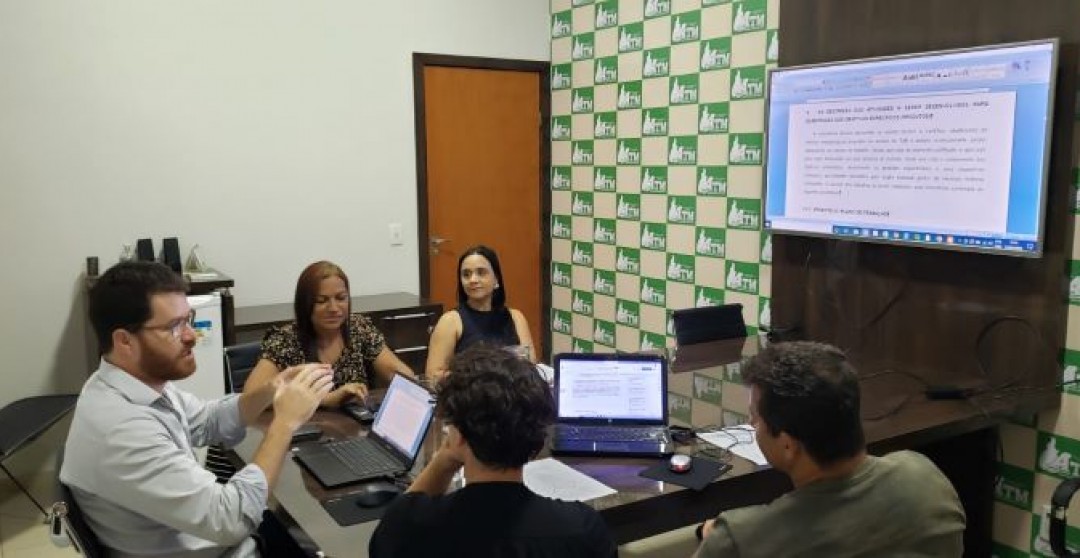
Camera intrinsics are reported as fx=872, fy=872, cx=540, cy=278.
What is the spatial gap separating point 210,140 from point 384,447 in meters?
2.71

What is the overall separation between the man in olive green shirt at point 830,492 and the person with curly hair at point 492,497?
0.27 meters

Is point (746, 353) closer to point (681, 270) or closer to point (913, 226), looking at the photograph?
point (913, 226)

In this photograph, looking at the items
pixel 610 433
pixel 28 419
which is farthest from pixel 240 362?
pixel 610 433

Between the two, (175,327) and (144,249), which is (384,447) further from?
(144,249)

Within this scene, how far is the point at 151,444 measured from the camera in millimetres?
1758

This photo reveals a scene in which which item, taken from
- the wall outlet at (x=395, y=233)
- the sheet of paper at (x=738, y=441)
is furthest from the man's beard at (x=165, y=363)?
the wall outlet at (x=395, y=233)

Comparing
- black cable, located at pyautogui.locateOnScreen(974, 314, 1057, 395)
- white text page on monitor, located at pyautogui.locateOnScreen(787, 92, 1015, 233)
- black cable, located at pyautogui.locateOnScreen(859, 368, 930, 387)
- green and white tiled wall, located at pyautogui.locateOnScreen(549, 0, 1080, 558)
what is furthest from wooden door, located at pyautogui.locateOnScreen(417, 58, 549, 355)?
black cable, located at pyautogui.locateOnScreen(974, 314, 1057, 395)

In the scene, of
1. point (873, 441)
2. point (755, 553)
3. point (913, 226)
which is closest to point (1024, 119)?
point (913, 226)

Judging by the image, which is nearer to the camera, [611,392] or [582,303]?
[611,392]

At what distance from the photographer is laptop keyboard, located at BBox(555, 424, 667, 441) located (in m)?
2.31

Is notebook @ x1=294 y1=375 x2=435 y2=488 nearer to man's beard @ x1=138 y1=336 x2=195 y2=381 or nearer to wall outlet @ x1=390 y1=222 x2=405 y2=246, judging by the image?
man's beard @ x1=138 y1=336 x2=195 y2=381

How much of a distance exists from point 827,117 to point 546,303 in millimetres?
2539

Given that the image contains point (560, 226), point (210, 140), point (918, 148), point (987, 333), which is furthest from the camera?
point (560, 226)

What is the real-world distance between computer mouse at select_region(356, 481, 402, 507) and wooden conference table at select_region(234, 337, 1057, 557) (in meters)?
0.07
